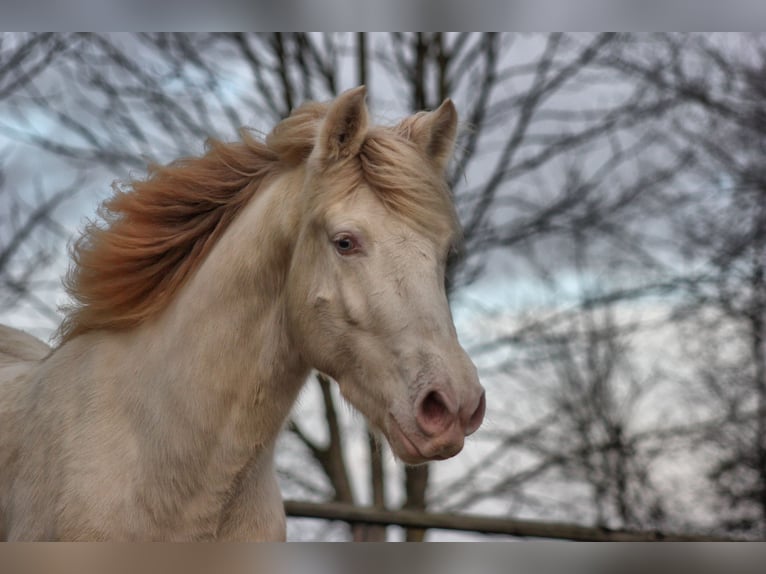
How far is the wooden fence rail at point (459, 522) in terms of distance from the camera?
5.12 metres

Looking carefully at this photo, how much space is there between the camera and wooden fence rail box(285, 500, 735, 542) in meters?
5.12

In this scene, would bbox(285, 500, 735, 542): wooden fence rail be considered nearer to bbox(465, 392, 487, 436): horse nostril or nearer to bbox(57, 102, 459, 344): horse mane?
bbox(57, 102, 459, 344): horse mane

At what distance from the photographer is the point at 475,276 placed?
20.4 feet

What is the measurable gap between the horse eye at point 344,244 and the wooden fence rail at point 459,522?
10.3 feet

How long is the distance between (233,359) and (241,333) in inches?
3.0

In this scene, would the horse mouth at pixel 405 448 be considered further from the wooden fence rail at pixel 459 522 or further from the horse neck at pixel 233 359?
the wooden fence rail at pixel 459 522

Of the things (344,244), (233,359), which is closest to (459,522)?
(233,359)

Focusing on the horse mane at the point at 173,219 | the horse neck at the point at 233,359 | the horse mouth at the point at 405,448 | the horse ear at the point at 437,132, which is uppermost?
the horse ear at the point at 437,132

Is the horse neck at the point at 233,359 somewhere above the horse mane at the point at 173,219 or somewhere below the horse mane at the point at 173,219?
below

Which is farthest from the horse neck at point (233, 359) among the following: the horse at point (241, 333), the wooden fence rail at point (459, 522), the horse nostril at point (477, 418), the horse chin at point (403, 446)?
the wooden fence rail at point (459, 522)

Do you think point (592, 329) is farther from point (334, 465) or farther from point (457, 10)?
point (457, 10)

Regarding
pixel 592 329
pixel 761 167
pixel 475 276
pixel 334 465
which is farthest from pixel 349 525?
pixel 761 167

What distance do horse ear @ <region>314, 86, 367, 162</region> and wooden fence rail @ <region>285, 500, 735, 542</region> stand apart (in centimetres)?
315

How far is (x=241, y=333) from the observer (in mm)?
2479
